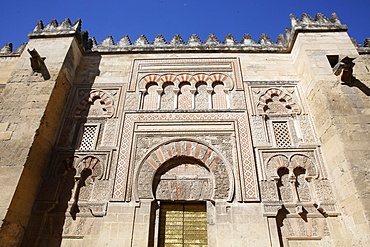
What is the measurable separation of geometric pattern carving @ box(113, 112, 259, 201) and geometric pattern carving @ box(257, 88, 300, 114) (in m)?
0.47

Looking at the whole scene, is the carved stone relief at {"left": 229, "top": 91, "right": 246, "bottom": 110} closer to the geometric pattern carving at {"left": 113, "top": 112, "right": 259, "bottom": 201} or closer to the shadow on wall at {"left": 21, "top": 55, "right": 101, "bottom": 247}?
the geometric pattern carving at {"left": 113, "top": 112, "right": 259, "bottom": 201}

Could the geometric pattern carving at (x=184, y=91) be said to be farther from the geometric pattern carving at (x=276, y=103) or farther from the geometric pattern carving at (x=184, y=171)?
the geometric pattern carving at (x=184, y=171)

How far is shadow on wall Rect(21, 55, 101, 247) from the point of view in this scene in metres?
3.34

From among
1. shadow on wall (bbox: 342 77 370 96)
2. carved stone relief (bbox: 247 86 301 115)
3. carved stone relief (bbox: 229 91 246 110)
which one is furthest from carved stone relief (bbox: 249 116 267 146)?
shadow on wall (bbox: 342 77 370 96)

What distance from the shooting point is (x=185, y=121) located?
4.19m

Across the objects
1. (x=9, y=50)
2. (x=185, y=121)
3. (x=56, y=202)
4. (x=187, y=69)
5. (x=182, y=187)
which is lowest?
(x=56, y=202)

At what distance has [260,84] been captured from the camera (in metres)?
4.64

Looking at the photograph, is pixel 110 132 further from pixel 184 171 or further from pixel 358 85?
pixel 358 85

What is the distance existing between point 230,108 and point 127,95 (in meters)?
1.87

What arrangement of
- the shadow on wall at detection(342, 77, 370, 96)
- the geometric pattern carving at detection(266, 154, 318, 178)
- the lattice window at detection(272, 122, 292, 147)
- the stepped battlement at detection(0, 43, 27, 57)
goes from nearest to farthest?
the geometric pattern carving at detection(266, 154, 318, 178) → the shadow on wall at detection(342, 77, 370, 96) → the lattice window at detection(272, 122, 292, 147) → the stepped battlement at detection(0, 43, 27, 57)

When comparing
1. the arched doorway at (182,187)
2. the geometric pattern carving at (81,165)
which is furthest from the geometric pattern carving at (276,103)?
the geometric pattern carving at (81,165)

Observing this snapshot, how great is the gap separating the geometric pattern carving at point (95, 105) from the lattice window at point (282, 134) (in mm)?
2810

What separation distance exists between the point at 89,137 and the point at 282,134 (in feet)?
10.5

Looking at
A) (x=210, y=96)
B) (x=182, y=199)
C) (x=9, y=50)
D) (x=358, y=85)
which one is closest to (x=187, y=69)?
(x=210, y=96)
